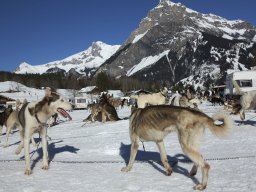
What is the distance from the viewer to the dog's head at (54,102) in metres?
8.20

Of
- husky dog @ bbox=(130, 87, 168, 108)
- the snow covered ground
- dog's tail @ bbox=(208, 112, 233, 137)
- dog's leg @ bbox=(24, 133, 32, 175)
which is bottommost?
the snow covered ground

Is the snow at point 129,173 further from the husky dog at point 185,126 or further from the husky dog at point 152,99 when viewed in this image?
the husky dog at point 152,99

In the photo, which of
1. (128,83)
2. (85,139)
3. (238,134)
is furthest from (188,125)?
(128,83)

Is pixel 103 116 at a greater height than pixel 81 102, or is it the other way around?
pixel 81 102

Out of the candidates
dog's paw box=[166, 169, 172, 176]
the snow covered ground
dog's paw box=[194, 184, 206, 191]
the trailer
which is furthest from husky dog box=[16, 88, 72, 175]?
the trailer

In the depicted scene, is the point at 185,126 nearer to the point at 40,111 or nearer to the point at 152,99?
the point at 40,111

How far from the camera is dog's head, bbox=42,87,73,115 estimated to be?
8.20 m

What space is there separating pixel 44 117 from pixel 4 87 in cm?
13665

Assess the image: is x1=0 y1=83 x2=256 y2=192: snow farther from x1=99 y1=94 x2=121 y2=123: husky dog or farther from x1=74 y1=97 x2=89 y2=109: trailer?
x1=74 y1=97 x2=89 y2=109: trailer

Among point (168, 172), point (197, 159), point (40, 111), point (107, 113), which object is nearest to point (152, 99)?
point (107, 113)

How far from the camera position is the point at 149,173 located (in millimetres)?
7770

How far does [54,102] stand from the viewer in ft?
27.0

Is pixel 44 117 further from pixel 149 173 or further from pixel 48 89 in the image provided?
pixel 149 173

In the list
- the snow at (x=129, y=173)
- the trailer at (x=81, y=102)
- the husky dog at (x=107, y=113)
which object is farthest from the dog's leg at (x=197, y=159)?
the trailer at (x=81, y=102)
